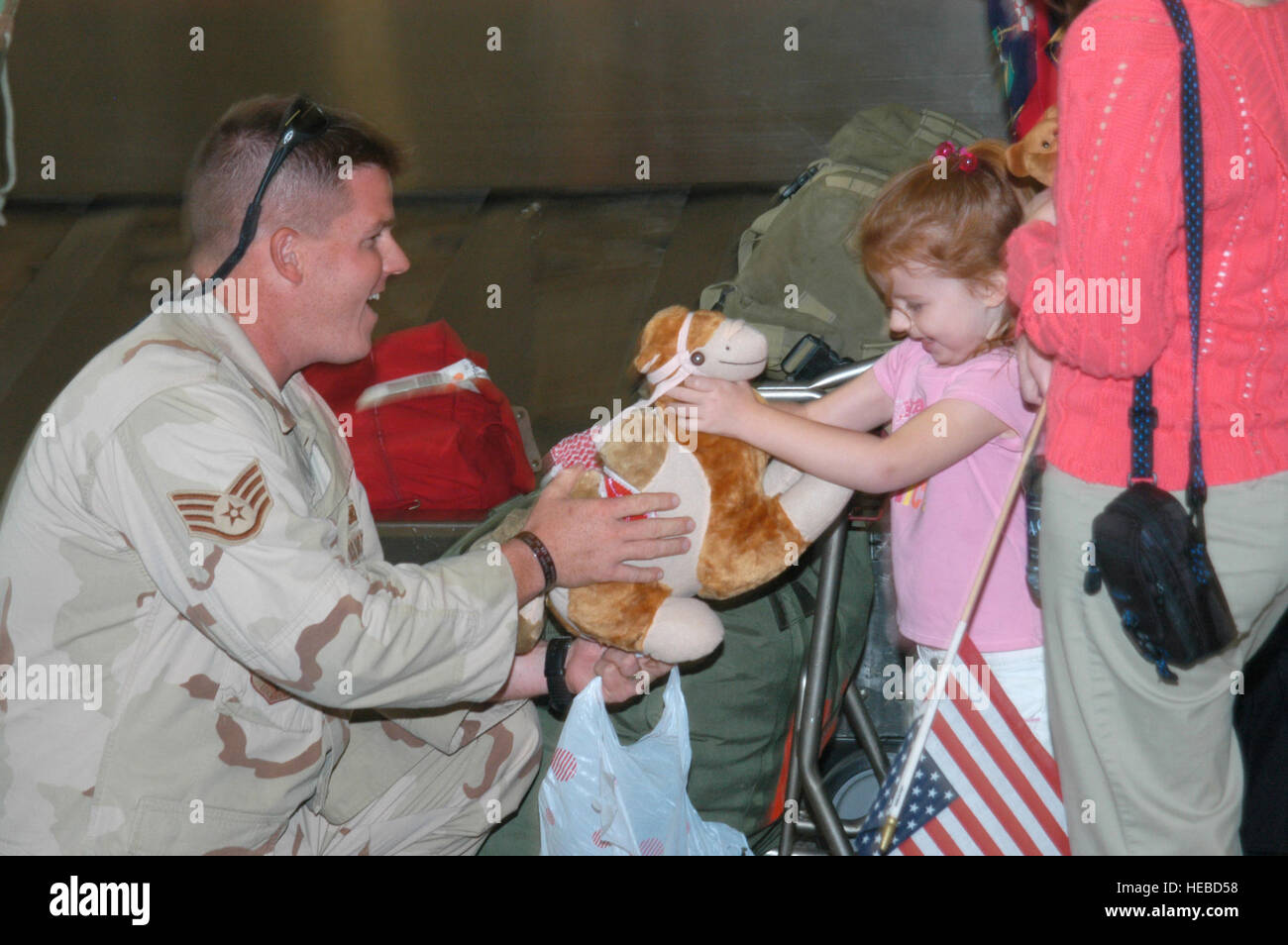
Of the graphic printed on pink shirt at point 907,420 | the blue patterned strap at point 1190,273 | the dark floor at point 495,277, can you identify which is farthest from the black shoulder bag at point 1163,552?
the dark floor at point 495,277

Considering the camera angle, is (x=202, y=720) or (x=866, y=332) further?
(x=866, y=332)

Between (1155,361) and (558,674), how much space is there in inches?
47.2

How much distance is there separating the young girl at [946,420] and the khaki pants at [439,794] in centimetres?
80

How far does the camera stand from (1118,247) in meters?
1.42

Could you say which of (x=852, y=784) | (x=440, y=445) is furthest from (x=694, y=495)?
(x=440, y=445)

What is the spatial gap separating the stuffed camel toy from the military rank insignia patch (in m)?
0.49

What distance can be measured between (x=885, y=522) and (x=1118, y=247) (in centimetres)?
115

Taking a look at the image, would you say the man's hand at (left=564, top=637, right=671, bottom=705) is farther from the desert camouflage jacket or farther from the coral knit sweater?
the coral knit sweater

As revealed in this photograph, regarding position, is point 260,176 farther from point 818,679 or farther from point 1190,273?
point 1190,273

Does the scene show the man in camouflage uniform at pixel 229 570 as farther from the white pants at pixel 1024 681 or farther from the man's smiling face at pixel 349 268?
the white pants at pixel 1024 681

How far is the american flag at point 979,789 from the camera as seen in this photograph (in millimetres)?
2008

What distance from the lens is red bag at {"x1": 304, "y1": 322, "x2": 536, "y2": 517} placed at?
309cm
